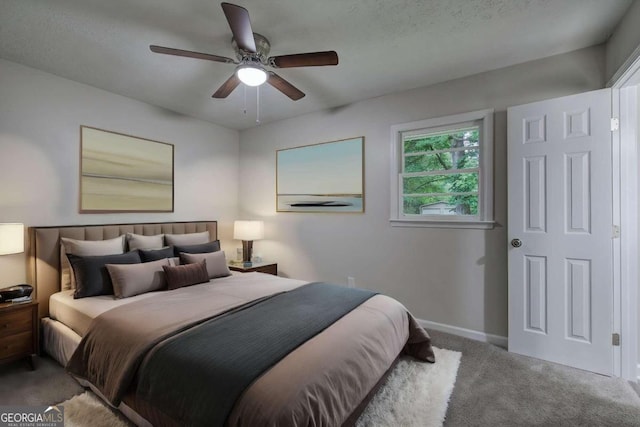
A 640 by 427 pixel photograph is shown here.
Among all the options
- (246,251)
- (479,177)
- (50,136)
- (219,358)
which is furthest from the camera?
(246,251)

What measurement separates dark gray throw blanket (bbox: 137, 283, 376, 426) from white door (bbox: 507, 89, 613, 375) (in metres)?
1.83

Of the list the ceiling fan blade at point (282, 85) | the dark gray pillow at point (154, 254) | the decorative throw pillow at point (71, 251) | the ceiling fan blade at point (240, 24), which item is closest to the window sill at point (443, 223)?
the ceiling fan blade at point (282, 85)

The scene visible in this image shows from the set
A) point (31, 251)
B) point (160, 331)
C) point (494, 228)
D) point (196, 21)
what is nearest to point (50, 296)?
point (31, 251)

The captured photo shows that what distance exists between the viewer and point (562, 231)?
2467 millimetres

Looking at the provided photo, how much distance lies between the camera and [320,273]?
392 centimetres

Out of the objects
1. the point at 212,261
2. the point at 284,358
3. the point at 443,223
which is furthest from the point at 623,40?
the point at 212,261

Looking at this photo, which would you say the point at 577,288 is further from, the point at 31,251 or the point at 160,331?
the point at 31,251

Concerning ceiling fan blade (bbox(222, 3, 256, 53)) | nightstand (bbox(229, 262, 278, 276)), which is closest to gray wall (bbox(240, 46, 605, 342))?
nightstand (bbox(229, 262, 278, 276))

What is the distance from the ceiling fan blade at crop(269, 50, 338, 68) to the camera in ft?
6.48

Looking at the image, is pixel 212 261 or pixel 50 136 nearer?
pixel 50 136

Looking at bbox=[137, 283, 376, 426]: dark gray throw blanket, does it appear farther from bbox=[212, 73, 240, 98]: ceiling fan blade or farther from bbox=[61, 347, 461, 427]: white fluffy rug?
bbox=[212, 73, 240, 98]: ceiling fan blade

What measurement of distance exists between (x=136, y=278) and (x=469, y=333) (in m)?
3.17

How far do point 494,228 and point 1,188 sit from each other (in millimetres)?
4416

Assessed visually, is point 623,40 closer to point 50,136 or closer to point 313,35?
point 313,35
